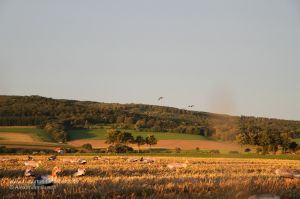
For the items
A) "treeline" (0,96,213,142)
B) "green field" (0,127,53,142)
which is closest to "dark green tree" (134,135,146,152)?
"treeline" (0,96,213,142)

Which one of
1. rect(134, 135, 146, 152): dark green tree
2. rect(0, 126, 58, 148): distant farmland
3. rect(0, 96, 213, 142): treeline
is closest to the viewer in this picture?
rect(0, 126, 58, 148): distant farmland

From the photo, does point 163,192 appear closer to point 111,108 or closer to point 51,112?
point 51,112

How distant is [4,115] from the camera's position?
349ft

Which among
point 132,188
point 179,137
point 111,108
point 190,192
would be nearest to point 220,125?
point 190,192

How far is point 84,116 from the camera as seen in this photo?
12612cm

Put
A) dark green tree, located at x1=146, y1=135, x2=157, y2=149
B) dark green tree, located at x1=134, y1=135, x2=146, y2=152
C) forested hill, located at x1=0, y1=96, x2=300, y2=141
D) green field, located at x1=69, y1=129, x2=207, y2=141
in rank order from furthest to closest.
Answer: forested hill, located at x1=0, y1=96, x2=300, y2=141
green field, located at x1=69, y1=129, x2=207, y2=141
dark green tree, located at x1=134, y1=135, x2=146, y2=152
dark green tree, located at x1=146, y1=135, x2=157, y2=149

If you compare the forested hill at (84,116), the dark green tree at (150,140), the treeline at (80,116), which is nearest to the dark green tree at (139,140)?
the dark green tree at (150,140)

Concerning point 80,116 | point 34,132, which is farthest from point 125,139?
point 80,116

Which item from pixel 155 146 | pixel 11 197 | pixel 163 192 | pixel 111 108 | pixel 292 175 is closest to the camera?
pixel 11 197

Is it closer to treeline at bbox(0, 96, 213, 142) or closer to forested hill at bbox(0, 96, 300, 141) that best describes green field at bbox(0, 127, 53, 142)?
treeline at bbox(0, 96, 213, 142)

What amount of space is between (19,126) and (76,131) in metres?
13.3

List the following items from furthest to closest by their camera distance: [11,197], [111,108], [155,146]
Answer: [111,108]
[155,146]
[11,197]

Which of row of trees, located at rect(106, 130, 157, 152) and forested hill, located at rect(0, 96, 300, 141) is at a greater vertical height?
forested hill, located at rect(0, 96, 300, 141)

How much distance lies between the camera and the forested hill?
107 meters
